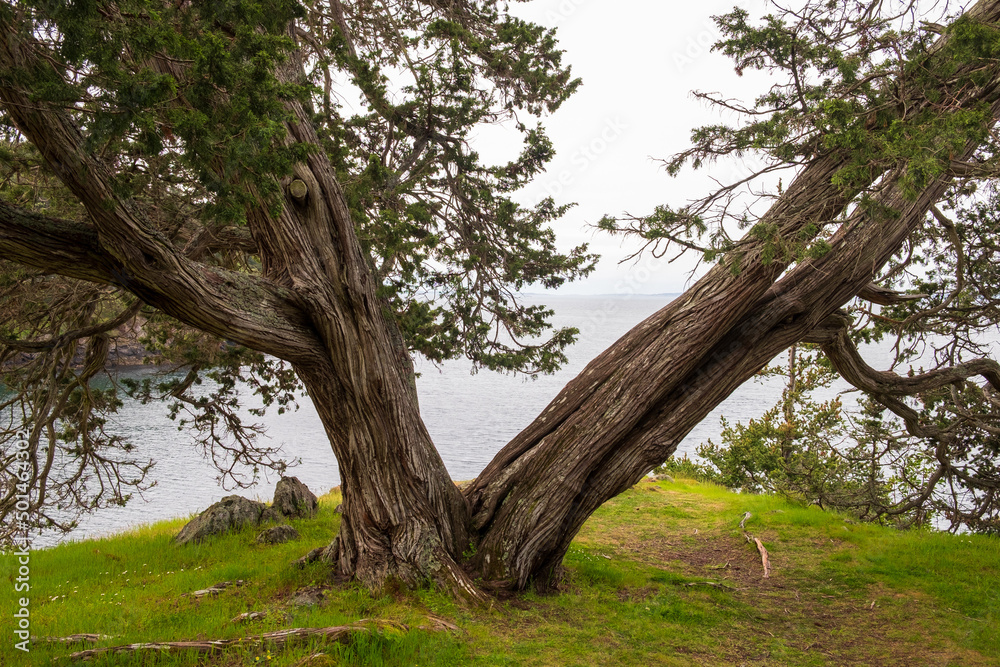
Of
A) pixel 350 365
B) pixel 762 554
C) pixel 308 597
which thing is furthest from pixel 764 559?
pixel 350 365

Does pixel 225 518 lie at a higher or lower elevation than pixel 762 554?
higher

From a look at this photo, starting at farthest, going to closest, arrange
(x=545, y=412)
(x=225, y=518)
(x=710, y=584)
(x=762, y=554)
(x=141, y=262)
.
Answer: (x=225, y=518), (x=762, y=554), (x=710, y=584), (x=545, y=412), (x=141, y=262)

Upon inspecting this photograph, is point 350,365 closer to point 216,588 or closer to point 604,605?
point 216,588

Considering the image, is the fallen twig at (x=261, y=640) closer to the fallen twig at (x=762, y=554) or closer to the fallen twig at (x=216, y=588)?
the fallen twig at (x=216, y=588)

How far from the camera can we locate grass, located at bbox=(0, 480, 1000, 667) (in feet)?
14.5

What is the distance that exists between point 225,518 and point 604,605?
4908mm

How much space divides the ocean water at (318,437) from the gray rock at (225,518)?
2.67 meters

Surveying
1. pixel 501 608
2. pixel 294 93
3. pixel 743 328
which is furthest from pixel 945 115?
pixel 501 608

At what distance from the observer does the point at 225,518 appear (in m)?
7.69

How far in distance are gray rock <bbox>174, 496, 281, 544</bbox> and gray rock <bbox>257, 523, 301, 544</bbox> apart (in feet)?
2.00

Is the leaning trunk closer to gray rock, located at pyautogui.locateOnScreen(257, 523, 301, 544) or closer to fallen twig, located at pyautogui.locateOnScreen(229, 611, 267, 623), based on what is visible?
fallen twig, located at pyautogui.locateOnScreen(229, 611, 267, 623)

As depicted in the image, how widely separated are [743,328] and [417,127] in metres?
3.86

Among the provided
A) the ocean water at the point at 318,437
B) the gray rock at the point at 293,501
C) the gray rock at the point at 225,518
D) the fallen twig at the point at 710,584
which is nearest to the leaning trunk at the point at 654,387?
the fallen twig at the point at 710,584

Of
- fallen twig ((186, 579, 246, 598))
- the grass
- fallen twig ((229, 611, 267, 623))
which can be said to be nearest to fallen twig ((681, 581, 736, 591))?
the grass
